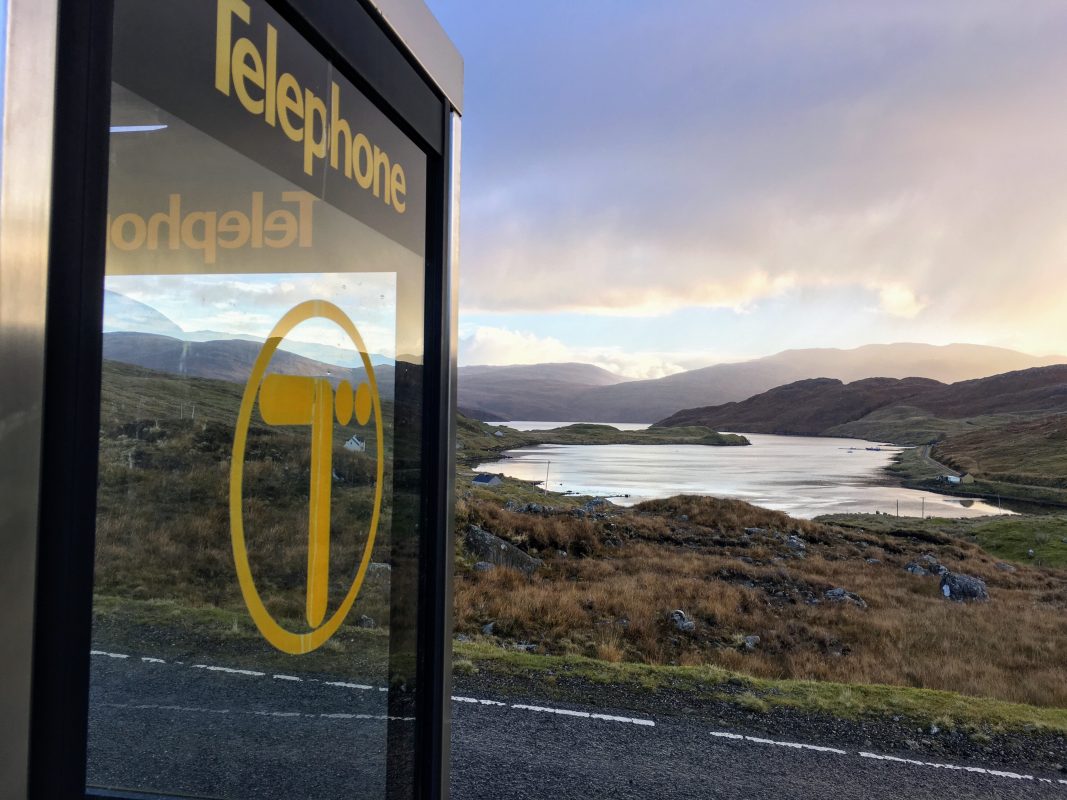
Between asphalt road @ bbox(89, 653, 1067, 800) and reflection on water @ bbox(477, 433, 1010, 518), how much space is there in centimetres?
3097

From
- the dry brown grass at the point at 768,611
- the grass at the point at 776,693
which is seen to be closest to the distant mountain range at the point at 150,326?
the grass at the point at 776,693

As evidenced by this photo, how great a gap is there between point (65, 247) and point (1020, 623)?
19616 mm

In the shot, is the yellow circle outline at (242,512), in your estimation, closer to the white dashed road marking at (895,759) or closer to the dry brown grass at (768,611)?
the white dashed road marking at (895,759)

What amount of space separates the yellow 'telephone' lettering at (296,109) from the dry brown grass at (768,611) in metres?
9.79

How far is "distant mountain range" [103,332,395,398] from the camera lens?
0.94 meters

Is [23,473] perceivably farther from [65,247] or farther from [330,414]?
[330,414]

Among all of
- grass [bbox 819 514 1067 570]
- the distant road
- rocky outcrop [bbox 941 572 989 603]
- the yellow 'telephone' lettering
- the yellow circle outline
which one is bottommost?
grass [bbox 819 514 1067 570]

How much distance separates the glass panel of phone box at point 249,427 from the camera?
0.99 m

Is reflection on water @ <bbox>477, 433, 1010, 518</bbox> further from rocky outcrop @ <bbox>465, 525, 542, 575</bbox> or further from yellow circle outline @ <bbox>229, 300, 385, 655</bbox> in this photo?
yellow circle outline @ <bbox>229, 300, 385, 655</bbox>

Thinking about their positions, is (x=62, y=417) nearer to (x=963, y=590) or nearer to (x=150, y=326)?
(x=150, y=326)

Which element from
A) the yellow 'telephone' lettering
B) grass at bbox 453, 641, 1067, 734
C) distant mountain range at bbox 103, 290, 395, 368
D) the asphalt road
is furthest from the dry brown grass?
distant mountain range at bbox 103, 290, 395, 368

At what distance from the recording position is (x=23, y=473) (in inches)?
26.5

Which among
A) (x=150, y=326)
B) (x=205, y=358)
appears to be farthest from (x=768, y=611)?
(x=150, y=326)

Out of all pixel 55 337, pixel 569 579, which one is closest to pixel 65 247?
pixel 55 337
